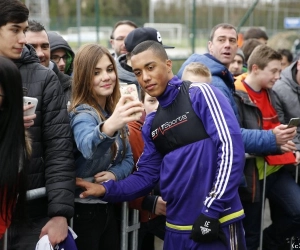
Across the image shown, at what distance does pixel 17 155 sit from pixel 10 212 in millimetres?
339

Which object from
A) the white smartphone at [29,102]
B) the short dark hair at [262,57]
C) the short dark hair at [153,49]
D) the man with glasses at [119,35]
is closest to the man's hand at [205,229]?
the short dark hair at [153,49]

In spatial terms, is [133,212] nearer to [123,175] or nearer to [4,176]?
[123,175]

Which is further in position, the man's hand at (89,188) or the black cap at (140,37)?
the black cap at (140,37)

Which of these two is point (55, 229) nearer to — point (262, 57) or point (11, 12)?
point (11, 12)

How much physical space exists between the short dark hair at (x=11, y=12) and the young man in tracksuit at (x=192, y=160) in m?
0.76

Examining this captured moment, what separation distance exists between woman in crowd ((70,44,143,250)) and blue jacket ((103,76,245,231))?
0.13 meters

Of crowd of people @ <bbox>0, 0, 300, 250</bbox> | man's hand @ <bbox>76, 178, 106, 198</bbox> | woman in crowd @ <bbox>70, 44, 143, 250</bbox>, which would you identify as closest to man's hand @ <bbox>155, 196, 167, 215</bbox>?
crowd of people @ <bbox>0, 0, 300, 250</bbox>

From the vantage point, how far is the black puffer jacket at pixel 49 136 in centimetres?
335

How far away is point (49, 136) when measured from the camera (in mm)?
3410

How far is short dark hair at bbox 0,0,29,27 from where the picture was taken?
3363mm

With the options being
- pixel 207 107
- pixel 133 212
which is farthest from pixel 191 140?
pixel 133 212

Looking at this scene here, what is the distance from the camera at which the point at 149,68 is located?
3672 millimetres

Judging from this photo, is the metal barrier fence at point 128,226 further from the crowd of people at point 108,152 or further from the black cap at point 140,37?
the black cap at point 140,37

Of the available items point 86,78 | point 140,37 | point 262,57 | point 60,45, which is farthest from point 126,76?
point 86,78
